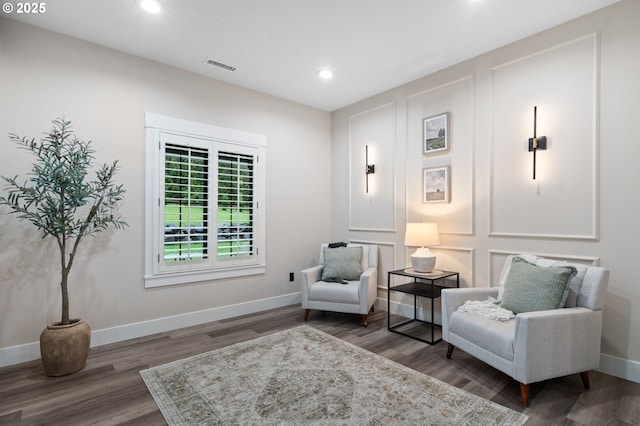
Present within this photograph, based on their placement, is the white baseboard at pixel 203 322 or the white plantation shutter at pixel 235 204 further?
the white plantation shutter at pixel 235 204

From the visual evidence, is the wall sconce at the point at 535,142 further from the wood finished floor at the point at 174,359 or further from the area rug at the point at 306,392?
the area rug at the point at 306,392

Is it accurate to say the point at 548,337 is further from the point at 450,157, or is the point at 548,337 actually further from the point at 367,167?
the point at 367,167

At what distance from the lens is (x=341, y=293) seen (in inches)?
145

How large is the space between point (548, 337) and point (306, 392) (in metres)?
1.65

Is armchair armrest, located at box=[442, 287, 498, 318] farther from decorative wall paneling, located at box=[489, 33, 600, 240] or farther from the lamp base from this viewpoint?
decorative wall paneling, located at box=[489, 33, 600, 240]

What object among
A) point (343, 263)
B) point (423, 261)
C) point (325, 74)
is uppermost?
point (325, 74)

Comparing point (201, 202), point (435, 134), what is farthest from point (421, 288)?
point (201, 202)

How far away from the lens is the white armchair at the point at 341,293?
3.65 meters

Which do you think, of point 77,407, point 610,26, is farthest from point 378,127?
point 77,407

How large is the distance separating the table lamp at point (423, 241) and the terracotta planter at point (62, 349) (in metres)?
3.12

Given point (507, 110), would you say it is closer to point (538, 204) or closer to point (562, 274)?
point (538, 204)

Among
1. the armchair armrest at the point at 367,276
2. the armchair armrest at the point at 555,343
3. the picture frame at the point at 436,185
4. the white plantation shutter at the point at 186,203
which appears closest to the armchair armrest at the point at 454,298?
the armchair armrest at the point at 555,343

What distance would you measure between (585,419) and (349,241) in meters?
3.17
